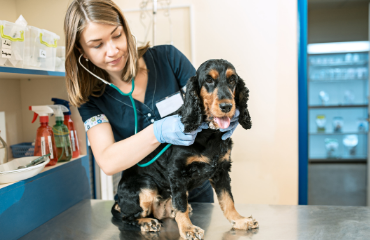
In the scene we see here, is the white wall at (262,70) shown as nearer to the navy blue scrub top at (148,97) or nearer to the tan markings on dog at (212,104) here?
the navy blue scrub top at (148,97)

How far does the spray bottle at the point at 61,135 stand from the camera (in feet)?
5.48

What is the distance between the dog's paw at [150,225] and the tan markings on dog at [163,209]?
0.06 metres

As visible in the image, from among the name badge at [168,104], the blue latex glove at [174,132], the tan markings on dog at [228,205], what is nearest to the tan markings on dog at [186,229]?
the tan markings on dog at [228,205]

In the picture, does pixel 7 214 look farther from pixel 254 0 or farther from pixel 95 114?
pixel 254 0

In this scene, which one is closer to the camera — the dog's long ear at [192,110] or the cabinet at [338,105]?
the dog's long ear at [192,110]

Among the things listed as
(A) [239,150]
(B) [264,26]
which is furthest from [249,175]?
(B) [264,26]

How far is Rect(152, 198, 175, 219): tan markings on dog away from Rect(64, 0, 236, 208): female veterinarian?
25 centimetres

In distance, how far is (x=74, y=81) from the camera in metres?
1.38

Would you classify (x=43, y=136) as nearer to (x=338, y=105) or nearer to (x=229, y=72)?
(x=229, y=72)

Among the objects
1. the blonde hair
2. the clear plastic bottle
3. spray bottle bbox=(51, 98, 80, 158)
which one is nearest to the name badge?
the blonde hair

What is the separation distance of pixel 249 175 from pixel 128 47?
80.0 inches

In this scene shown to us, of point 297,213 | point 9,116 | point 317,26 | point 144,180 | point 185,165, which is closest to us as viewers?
point 185,165

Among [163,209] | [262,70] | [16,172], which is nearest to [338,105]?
[262,70]

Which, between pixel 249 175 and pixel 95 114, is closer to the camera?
pixel 95 114
